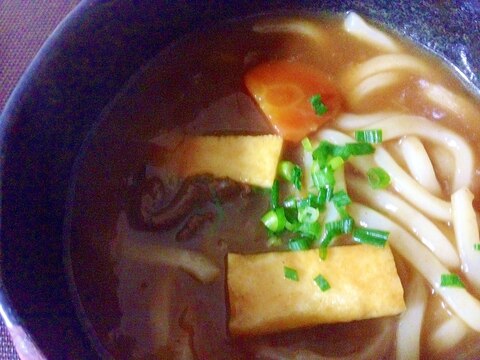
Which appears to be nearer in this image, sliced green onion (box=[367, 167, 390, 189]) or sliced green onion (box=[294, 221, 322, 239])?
sliced green onion (box=[294, 221, 322, 239])

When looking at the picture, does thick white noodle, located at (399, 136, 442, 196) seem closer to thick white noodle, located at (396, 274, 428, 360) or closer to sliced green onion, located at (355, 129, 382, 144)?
sliced green onion, located at (355, 129, 382, 144)

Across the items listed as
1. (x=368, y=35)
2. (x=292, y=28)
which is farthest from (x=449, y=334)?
(x=292, y=28)

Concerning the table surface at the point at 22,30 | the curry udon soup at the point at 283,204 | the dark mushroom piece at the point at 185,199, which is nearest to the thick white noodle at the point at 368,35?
the curry udon soup at the point at 283,204

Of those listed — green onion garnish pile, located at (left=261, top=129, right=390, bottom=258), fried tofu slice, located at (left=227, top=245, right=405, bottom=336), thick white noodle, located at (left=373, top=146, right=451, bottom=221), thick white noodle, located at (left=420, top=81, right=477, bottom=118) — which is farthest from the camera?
thick white noodle, located at (left=420, top=81, right=477, bottom=118)

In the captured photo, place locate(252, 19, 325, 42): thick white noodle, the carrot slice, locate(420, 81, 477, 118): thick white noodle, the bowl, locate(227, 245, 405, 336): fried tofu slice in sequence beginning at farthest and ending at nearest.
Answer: locate(252, 19, 325, 42): thick white noodle, locate(420, 81, 477, 118): thick white noodle, the carrot slice, locate(227, 245, 405, 336): fried tofu slice, the bowl

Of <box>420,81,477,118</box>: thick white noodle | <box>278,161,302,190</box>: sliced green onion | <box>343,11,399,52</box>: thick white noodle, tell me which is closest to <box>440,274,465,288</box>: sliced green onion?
<box>278,161,302,190</box>: sliced green onion

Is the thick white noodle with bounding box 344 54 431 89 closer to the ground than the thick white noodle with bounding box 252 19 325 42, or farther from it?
closer to the ground
